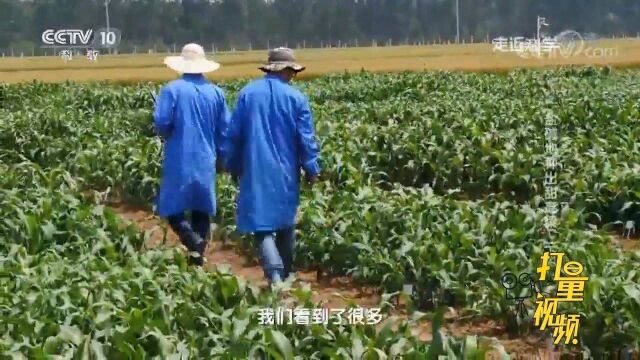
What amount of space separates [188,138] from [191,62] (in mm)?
493

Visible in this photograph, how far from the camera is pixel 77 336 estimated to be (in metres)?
3.89

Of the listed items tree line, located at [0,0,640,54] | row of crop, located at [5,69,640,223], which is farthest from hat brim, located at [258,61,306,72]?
tree line, located at [0,0,640,54]

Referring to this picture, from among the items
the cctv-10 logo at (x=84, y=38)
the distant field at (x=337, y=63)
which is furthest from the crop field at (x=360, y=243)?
the cctv-10 logo at (x=84, y=38)

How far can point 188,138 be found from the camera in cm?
601

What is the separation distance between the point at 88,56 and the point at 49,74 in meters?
17.4

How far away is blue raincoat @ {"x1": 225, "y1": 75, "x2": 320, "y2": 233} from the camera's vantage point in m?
5.21

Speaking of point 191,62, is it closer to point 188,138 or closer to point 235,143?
point 188,138

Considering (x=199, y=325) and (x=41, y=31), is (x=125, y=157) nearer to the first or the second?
(x=199, y=325)

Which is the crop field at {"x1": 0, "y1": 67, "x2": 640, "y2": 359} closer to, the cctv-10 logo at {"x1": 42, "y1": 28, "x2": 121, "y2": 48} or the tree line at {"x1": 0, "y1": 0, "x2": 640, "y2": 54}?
the tree line at {"x1": 0, "y1": 0, "x2": 640, "y2": 54}

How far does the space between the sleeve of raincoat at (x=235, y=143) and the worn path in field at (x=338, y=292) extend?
0.59 meters

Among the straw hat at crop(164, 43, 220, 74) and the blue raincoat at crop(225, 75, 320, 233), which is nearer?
the blue raincoat at crop(225, 75, 320, 233)

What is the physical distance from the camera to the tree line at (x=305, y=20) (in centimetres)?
4825

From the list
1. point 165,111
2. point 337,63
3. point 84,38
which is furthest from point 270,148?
point 84,38

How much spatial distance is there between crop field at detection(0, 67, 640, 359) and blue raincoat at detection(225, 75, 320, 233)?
1.41 ft
